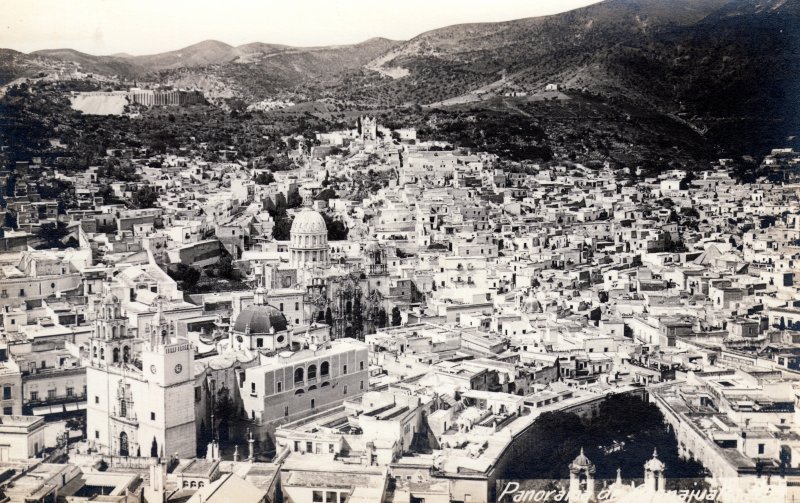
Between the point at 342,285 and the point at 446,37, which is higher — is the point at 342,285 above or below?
below

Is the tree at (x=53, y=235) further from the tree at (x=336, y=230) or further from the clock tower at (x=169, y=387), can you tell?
the clock tower at (x=169, y=387)

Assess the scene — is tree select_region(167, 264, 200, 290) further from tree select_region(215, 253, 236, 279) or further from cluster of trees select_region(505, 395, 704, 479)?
cluster of trees select_region(505, 395, 704, 479)

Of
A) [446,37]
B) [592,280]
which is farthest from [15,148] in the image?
[446,37]

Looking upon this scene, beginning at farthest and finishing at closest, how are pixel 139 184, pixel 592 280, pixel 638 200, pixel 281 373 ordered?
pixel 638 200 < pixel 139 184 < pixel 592 280 < pixel 281 373

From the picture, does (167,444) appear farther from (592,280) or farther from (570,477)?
(592,280)

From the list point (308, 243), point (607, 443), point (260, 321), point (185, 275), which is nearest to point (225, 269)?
point (185, 275)

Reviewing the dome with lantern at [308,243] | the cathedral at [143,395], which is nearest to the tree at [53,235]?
the dome with lantern at [308,243]

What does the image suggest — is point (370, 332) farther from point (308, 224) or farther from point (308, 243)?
point (308, 224)
